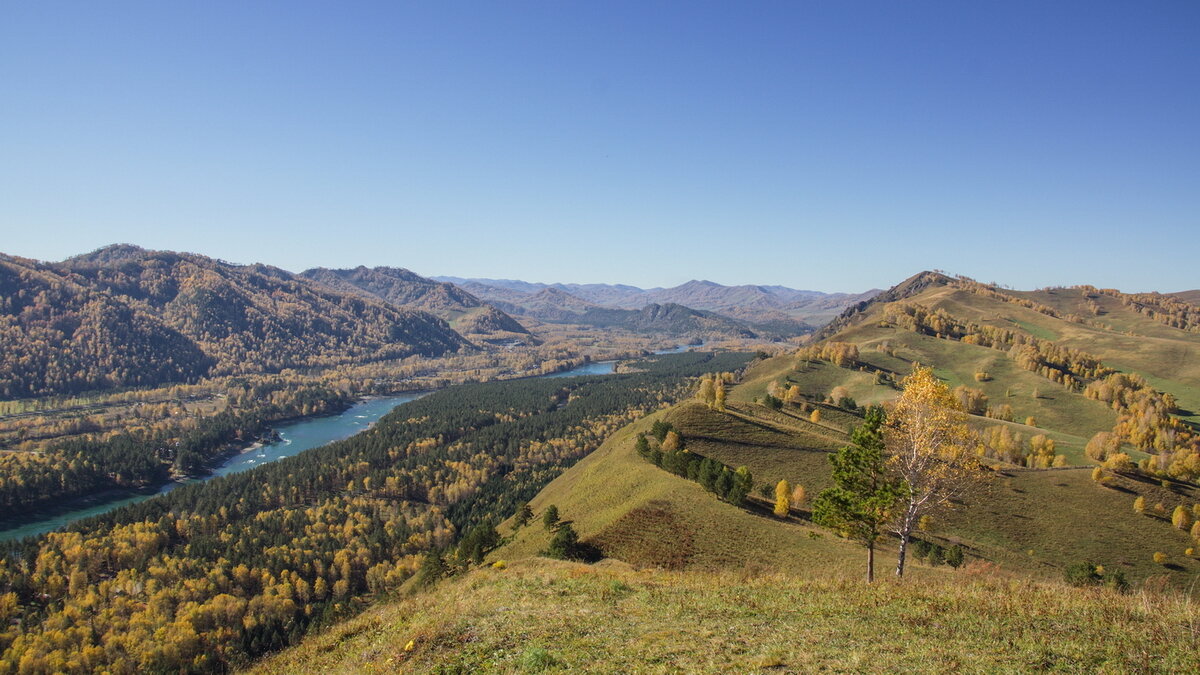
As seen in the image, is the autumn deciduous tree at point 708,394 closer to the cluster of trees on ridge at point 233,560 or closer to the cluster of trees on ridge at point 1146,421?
the cluster of trees on ridge at point 233,560

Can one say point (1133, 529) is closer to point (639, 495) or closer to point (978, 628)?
point (639, 495)

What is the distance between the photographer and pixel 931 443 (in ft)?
109

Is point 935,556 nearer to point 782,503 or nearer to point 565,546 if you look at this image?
point 782,503

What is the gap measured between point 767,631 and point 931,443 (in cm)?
2005

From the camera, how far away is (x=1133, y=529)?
80.4m

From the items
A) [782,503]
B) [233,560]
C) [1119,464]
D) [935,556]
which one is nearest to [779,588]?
[935,556]

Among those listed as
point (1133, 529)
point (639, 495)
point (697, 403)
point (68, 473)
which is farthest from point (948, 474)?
point (68, 473)

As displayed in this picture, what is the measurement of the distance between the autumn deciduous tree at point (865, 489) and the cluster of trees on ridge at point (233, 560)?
158ft

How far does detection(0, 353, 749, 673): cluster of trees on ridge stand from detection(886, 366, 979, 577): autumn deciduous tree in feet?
176

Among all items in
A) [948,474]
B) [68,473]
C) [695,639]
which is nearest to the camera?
[695,639]

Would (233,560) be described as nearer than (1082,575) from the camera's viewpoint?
No

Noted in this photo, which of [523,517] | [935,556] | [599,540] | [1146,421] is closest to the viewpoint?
[935,556]

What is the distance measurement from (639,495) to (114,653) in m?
82.7

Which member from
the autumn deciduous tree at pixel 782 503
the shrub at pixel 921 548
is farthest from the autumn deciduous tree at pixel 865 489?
the autumn deciduous tree at pixel 782 503
